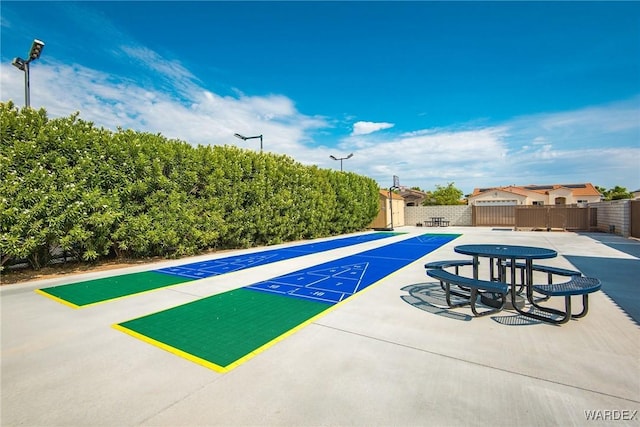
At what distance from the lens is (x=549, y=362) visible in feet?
9.49

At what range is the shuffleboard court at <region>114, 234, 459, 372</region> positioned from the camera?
3.29 meters

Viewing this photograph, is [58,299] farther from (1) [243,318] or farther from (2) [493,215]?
(2) [493,215]

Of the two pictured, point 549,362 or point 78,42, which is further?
point 78,42

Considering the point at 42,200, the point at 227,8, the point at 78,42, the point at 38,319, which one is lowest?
the point at 38,319

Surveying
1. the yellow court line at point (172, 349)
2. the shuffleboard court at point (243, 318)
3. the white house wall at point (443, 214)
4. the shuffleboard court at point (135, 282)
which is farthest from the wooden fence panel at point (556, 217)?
the yellow court line at point (172, 349)

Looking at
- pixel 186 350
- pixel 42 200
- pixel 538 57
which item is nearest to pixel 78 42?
pixel 42 200

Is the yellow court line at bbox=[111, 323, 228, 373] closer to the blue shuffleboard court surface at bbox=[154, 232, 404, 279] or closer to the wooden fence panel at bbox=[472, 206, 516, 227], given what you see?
the blue shuffleboard court surface at bbox=[154, 232, 404, 279]

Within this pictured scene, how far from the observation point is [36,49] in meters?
7.27

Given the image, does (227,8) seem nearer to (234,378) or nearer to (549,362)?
(234,378)

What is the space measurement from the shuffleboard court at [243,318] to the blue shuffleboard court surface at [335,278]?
18mm

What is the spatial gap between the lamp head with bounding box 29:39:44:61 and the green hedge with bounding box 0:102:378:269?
4.59 feet

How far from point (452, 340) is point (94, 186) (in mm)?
9139

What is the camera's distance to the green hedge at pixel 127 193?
21.9 ft

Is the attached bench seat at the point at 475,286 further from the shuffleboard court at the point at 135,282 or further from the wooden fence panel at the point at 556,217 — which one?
the wooden fence panel at the point at 556,217
